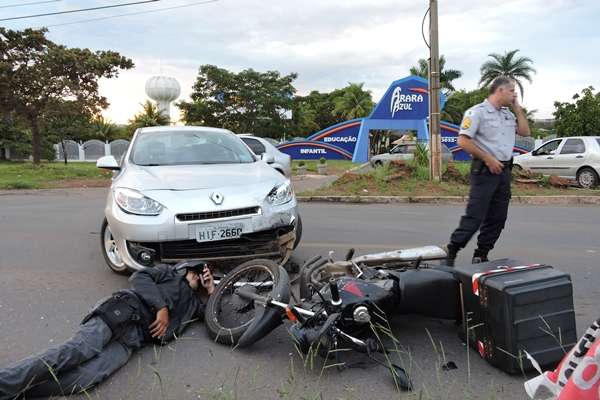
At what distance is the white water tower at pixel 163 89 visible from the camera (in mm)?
59006

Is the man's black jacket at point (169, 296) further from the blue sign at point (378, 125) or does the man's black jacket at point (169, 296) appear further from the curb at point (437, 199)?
the blue sign at point (378, 125)

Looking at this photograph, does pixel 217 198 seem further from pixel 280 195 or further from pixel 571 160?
pixel 571 160

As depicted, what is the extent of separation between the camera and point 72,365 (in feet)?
8.50

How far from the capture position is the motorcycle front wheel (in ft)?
10.5

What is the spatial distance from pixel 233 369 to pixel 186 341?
0.53 m

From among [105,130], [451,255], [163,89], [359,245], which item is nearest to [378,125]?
[359,245]

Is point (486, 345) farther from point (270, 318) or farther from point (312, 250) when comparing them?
point (312, 250)

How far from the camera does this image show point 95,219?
8.41 m

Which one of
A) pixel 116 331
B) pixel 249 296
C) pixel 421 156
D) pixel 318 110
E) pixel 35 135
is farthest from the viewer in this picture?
pixel 318 110

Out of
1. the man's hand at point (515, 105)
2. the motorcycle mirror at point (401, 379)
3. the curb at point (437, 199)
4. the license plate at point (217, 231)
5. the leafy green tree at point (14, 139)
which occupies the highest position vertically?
the leafy green tree at point (14, 139)

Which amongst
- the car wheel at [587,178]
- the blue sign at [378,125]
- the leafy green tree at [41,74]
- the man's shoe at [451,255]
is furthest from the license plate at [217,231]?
the blue sign at [378,125]

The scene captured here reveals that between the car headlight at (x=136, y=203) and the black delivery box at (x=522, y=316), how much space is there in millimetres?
2566

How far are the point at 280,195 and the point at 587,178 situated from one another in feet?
40.4

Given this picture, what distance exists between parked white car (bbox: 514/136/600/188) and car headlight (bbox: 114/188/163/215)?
13.2m
